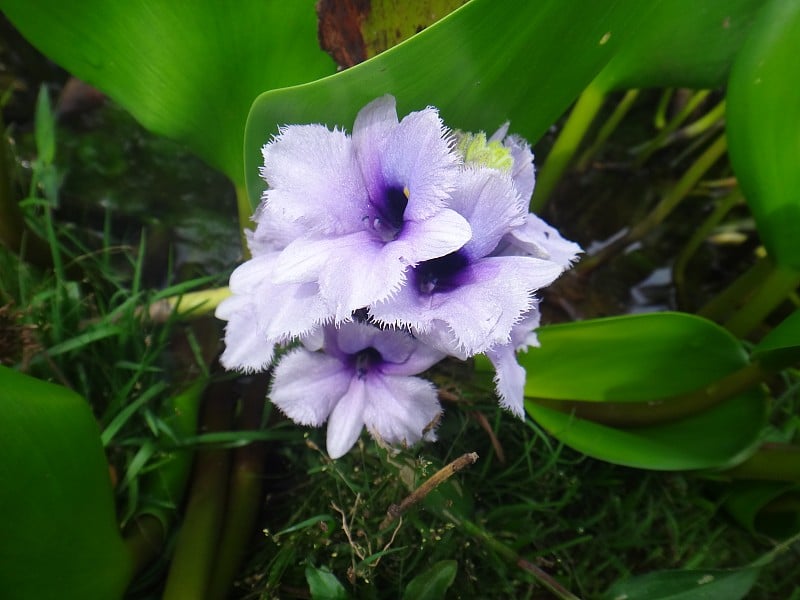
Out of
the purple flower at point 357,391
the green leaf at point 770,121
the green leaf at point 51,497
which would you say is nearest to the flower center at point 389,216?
the purple flower at point 357,391

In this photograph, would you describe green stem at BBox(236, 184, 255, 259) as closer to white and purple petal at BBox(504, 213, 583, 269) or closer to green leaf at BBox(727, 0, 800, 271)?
white and purple petal at BBox(504, 213, 583, 269)

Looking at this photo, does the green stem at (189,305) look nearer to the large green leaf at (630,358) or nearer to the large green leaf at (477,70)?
the large green leaf at (477,70)

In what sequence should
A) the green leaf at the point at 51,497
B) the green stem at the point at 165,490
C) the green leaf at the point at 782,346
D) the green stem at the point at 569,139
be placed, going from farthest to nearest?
the green stem at the point at 569,139 < the green stem at the point at 165,490 < the green leaf at the point at 782,346 < the green leaf at the point at 51,497

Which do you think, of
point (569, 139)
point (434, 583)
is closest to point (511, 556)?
point (434, 583)

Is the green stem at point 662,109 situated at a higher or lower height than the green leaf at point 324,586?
higher

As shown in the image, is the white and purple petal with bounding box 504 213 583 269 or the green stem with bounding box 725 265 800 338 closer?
the white and purple petal with bounding box 504 213 583 269

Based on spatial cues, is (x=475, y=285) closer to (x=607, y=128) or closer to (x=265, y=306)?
(x=265, y=306)

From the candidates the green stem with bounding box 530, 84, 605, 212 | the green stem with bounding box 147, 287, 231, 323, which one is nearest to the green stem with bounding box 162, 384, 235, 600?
the green stem with bounding box 147, 287, 231, 323
